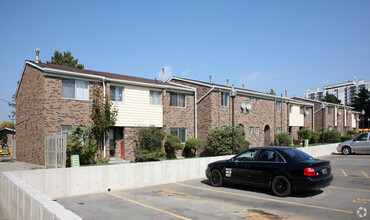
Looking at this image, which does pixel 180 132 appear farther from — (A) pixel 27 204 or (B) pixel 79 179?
(A) pixel 27 204

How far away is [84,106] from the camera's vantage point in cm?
1798

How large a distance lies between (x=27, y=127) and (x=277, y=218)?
17.6 meters

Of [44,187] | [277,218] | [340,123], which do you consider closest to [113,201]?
[44,187]

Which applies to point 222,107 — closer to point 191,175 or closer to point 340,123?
point 191,175

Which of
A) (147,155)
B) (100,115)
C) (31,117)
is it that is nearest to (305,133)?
(147,155)

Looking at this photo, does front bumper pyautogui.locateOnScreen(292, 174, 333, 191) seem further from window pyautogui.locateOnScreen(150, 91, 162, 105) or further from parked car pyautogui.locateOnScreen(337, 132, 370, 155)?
parked car pyautogui.locateOnScreen(337, 132, 370, 155)

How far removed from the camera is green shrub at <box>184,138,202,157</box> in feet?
74.9

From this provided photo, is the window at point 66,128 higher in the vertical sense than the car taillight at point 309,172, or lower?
higher

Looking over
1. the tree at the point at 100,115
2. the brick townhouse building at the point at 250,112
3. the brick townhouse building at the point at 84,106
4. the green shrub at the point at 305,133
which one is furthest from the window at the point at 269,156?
the green shrub at the point at 305,133

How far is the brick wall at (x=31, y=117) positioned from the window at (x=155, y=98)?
766 centimetres

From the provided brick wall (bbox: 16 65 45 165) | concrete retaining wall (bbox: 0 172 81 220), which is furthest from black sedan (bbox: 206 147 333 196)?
brick wall (bbox: 16 65 45 165)

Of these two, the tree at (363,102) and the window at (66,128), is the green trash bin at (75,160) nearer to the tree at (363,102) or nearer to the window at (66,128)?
the window at (66,128)

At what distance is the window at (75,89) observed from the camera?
57.2 ft

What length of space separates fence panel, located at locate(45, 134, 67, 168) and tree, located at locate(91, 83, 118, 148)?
3033 millimetres
